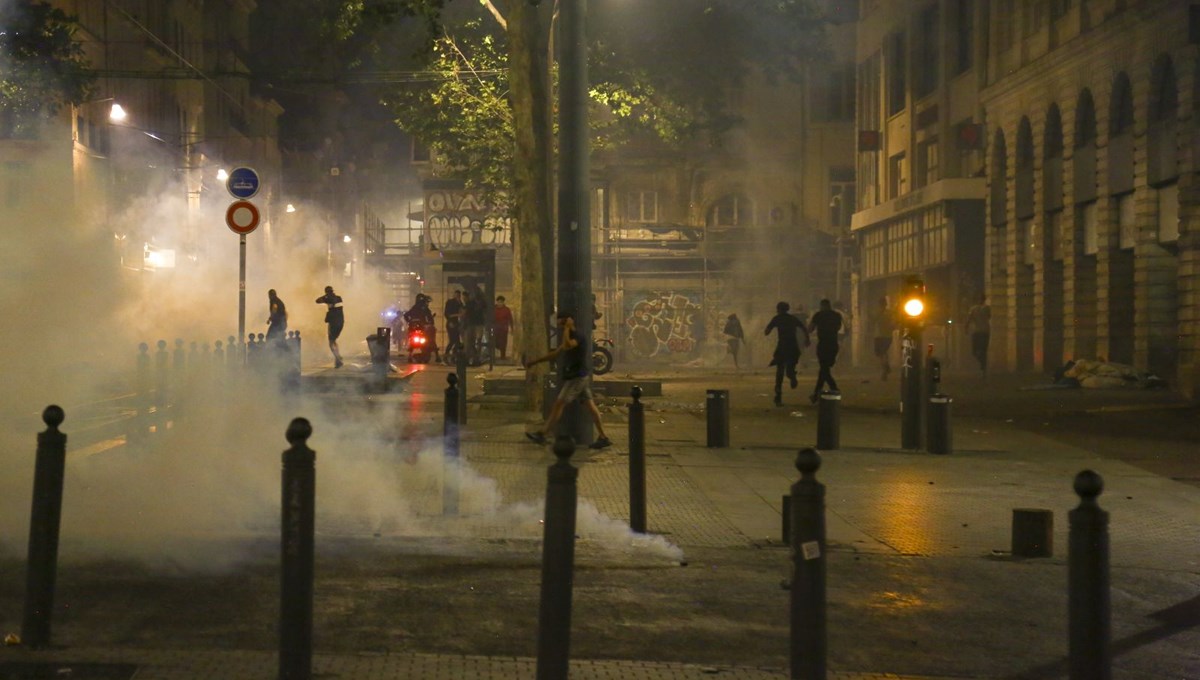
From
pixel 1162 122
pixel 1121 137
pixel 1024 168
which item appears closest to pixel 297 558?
pixel 1162 122

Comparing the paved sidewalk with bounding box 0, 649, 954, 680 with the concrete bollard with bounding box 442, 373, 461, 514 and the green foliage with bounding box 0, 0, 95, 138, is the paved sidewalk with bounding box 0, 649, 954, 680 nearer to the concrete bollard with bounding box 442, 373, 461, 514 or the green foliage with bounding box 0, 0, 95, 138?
the concrete bollard with bounding box 442, 373, 461, 514

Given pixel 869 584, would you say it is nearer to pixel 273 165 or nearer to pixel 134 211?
pixel 134 211

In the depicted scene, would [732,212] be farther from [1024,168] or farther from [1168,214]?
[1168,214]

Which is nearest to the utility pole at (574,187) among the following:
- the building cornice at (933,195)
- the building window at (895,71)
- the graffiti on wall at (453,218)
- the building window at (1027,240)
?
the building window at (1027,240)

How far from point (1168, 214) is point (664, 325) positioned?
909 inches

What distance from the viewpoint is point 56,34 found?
899 inches

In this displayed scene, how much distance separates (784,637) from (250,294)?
52953 mm

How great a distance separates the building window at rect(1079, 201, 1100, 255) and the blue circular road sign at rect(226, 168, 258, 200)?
19.1 m

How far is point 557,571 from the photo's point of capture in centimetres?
493

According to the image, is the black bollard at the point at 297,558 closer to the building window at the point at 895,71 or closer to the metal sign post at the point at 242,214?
the metal sign post at the point at 242,214

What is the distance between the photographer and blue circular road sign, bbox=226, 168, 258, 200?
1916cm

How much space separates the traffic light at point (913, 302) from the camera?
15.3 m

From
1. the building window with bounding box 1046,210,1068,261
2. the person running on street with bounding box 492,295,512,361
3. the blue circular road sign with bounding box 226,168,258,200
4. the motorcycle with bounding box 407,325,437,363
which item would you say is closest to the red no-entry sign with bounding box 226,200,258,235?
the blue circular road sign with bounding box 226,168,258,200

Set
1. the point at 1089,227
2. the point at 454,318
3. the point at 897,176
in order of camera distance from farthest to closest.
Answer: the point at 897,176
the point at 454,318
the point at 1089,227
